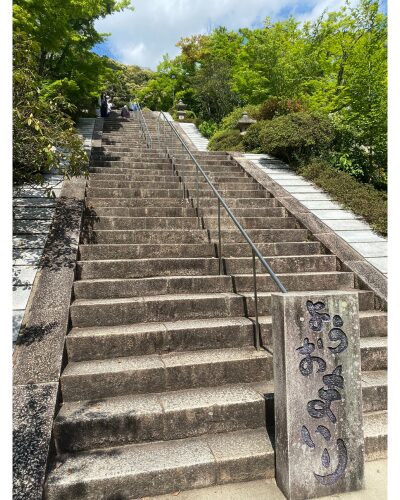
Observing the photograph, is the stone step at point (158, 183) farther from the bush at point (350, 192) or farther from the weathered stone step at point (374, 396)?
the weathered stone step at point (374, 396)

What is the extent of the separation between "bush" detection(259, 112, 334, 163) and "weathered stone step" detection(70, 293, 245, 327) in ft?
19.7

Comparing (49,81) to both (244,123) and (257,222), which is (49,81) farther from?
(257,222)

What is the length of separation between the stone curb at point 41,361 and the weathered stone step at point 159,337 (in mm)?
219

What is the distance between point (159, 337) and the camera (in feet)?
11.7

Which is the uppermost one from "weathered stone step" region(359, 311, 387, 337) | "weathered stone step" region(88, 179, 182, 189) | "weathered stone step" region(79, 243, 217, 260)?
"weathered stone step" region(88, 179, 182, 189)

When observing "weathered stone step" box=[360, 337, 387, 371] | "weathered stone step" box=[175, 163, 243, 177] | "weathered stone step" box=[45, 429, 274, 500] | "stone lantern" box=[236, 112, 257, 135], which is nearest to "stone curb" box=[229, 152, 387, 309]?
"weathered stone step" box=[360, 337, 387, 371]

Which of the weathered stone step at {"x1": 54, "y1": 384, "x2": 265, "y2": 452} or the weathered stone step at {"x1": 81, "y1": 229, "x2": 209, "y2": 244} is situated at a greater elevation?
the weathered stone step at {"x1": 81, "y1": 229, "x2": 209, "y2": 244}

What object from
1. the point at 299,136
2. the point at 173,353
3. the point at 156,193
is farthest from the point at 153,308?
the point at 299,136

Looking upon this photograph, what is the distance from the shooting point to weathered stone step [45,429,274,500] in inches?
95.6

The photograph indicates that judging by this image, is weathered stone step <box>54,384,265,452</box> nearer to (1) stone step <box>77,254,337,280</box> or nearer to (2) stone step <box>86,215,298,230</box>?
(1) stone step <box>77,254,337,280</box>

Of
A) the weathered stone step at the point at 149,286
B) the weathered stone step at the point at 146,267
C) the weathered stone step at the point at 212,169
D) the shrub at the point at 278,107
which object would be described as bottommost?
the weathered stone step at the point at 149,286

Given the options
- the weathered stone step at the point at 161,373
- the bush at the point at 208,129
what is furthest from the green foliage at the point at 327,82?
the weathered stone step at the point at 161,373

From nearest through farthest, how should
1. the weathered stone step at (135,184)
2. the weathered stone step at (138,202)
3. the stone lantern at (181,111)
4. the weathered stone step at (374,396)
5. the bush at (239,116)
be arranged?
the weathered stone step at (374,396)
the weathered stone step at (138,202)
the weathered stone step at (135,184)
the bush at (239,116)
the stone lantern at (181,111)

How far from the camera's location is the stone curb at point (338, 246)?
185 inches
